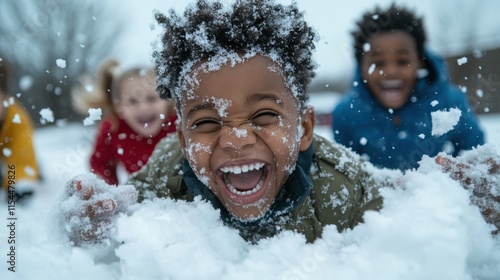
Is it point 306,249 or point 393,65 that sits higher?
point 393,65

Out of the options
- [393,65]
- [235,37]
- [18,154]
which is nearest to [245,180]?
[235,37]

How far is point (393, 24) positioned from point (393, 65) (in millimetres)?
212

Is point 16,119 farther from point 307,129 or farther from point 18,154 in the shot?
point 307,129

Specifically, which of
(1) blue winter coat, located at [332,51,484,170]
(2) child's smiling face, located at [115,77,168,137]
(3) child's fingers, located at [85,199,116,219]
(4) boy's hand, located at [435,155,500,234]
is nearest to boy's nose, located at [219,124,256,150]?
(3) child's fingers, located at [85,199,116,219]

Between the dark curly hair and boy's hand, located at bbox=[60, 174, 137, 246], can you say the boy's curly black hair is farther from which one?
boy's hand, located at bbox=[60, 174, 137, 246]

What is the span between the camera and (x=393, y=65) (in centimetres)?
217

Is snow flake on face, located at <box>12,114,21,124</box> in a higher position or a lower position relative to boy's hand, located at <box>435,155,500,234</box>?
higher

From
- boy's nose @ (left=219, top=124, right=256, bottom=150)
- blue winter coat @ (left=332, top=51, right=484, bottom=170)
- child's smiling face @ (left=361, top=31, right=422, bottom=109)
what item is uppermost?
child's smiling face @ (left=361, top=31, right=422, bottom=109)

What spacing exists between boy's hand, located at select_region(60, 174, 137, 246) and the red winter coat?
137 centimetres

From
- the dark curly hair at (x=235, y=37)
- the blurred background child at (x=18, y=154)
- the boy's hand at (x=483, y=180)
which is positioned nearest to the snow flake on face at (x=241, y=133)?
the dark curly hair at (x=235, y=37)

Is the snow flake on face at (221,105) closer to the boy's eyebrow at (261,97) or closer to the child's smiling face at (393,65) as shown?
the boy's eyebrow at (261,97)

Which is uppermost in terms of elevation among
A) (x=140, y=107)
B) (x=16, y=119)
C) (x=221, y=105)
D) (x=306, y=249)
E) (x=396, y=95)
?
(x=140, y=107)

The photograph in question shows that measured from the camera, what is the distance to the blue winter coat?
200 cm

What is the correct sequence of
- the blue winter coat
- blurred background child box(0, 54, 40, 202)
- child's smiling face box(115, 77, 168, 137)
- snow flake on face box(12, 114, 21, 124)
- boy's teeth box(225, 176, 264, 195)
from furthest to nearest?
child's smiling face box(115, 77, 168, 137)
snow flake on face box(12, 114, 21, 124)
blurred background child box(0, 54, 40, 202)
the blue winter coat
boy's teeth box(225, 176, 264, 195)
